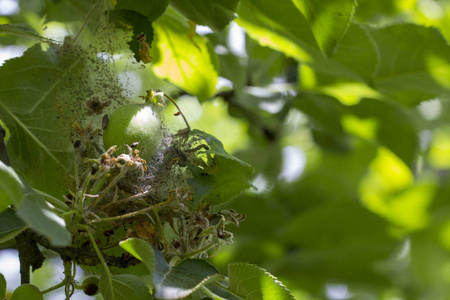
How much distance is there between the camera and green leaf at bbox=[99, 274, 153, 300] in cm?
107

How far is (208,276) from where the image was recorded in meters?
0.99

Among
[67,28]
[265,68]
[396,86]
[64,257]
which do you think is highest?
[265,68]

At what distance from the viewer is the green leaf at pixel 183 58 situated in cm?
157

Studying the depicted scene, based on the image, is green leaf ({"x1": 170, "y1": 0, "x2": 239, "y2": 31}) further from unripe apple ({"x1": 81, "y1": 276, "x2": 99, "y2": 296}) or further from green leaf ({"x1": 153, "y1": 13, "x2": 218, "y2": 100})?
unripe apple ({"x1": 81, "y1": 276, "x2": 99, "y2": 296})

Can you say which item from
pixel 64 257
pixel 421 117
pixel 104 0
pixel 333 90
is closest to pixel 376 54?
pixel 333 90

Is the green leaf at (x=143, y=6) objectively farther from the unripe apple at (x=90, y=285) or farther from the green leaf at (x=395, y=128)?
the green leaf at (x=395, y=128)

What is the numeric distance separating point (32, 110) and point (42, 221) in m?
0.61

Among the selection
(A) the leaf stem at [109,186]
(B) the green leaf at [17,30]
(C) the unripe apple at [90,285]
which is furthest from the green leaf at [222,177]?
(B) the green leaf at [17,30]

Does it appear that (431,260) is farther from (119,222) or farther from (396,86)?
(119,222)

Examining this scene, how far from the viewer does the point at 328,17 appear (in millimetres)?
1220

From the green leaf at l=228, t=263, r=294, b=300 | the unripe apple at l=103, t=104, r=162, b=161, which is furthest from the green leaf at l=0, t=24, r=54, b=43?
the green leaf at l=228, t=263, r=294, b=300

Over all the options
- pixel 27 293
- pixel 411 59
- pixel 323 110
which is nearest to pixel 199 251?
pixel 27 293

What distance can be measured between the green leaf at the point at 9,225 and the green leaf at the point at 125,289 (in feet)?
0.65

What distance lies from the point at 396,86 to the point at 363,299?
1.61 metres
